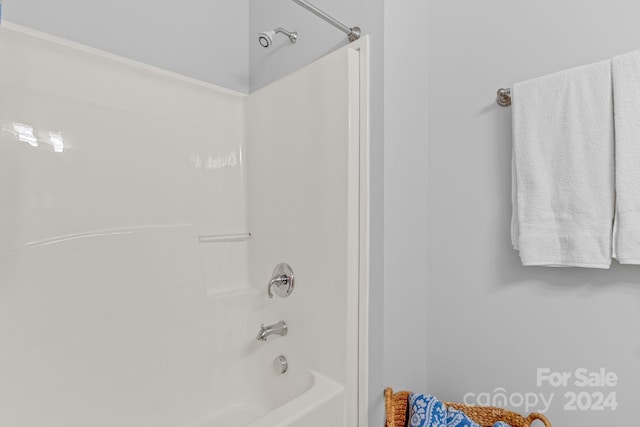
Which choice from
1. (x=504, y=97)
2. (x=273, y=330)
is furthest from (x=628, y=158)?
(x=273, y=330)

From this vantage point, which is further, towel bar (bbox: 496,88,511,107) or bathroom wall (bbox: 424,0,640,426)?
towel bar (bbox: 496,88,511,107)

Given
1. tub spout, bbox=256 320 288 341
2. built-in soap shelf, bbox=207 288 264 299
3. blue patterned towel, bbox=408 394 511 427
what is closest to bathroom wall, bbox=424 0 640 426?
blue patterned towel, bbox=408 394 511 427

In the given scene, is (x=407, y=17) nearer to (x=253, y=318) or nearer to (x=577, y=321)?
(x=577, y=321)

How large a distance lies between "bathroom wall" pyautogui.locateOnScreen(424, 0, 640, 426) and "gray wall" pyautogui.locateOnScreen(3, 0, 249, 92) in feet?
3.16

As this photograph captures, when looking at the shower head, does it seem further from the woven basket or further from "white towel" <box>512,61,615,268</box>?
the woven basket

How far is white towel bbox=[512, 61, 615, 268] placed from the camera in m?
1.07

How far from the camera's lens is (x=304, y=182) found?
4.60 ft

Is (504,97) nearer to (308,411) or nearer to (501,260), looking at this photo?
(501,260)

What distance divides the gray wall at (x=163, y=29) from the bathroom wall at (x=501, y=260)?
96 cm

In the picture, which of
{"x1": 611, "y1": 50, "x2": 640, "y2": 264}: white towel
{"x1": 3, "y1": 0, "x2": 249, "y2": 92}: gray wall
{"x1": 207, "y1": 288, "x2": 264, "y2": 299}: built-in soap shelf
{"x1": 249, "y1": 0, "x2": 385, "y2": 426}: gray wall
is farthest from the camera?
{"x1": 207, "y1": 288, "x2": 264, "y2": 299}: built-in soap shelf

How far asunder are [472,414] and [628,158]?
91 cm

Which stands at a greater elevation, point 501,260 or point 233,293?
point 501,260

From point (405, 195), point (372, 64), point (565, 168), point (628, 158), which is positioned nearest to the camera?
point (628, 158)

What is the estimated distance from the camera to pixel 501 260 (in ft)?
4.32
